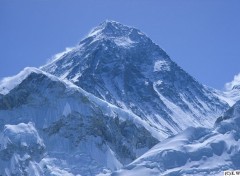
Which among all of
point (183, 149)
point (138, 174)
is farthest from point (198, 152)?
point (138, 174)

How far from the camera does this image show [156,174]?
627ft

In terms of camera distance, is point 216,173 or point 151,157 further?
point 151,157

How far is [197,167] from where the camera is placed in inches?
7589

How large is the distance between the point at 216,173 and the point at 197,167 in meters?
7.44

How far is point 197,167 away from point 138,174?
15.6 meters

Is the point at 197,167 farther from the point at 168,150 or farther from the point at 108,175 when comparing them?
the point at 108,175

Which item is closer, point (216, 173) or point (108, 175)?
point (216, 173)

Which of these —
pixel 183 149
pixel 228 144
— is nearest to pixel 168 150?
pixel 183 149

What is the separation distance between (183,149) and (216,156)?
9671mm

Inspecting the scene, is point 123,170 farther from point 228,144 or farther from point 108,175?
point 228,144

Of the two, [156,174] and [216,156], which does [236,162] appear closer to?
[216,156]

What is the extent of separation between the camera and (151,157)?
199 m

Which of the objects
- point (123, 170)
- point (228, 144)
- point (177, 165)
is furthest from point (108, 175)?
point (228, 144)

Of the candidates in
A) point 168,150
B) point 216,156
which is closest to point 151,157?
point 168,150
